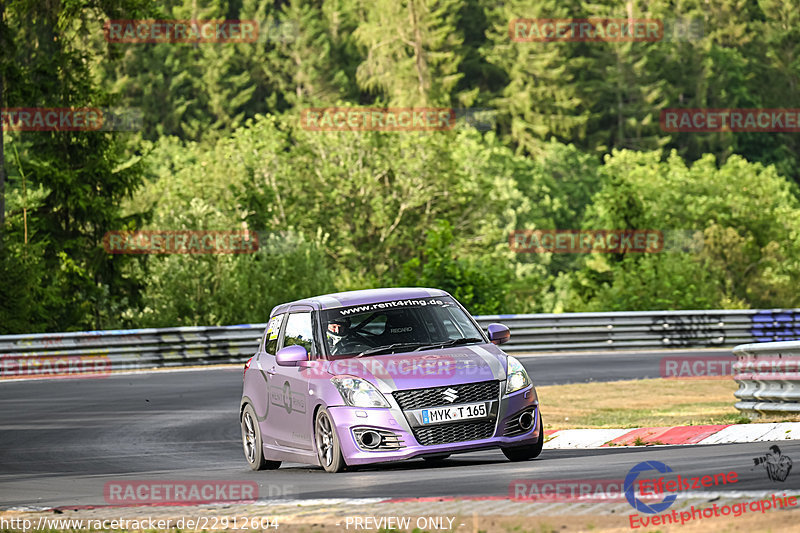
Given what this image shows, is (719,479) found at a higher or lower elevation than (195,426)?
higher

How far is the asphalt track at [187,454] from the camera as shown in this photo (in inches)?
388

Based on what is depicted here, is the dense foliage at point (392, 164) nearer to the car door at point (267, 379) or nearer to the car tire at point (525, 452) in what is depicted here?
the car door at point (267, 379)

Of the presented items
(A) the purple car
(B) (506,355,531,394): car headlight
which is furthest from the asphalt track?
(B) (506,355,531,394): car headlight

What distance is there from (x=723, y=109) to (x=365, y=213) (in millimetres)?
44840

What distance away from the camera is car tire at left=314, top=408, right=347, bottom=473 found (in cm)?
1150

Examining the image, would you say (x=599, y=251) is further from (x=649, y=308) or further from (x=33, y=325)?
(x=33, y=325)

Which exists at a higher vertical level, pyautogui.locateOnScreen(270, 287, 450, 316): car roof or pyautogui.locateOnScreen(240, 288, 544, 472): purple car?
pyautogui.locateOnScreen(270, 287, 450, 316): car roof

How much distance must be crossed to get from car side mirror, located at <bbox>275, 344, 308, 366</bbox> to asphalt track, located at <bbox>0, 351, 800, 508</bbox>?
3.21ft

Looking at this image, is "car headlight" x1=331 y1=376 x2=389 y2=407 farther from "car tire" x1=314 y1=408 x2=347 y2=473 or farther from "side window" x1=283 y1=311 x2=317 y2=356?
"side window" x1=283 y1=311 x2=317 y2=356

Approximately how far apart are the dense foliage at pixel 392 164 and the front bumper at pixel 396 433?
2336cm

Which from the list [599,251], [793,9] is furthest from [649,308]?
[793,9]

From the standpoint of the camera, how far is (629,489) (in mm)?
8469

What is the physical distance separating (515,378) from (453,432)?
0.78m

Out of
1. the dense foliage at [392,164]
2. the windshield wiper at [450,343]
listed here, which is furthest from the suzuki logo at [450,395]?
the dense foliage at [392,164]
